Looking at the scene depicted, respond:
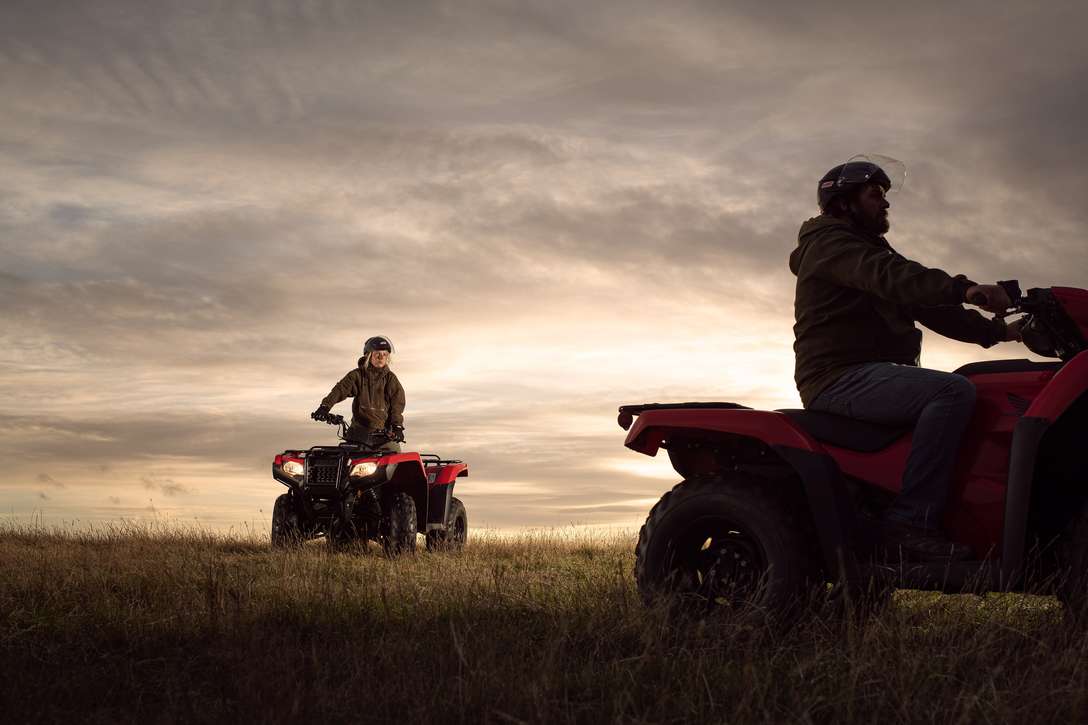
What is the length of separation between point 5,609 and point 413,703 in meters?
3.74

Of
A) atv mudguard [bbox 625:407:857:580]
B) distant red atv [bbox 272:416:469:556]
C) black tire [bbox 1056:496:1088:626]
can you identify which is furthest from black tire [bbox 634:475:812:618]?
distant red atv [bbox 272:416:469:556]

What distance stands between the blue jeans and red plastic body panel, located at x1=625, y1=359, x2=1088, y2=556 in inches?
4.5

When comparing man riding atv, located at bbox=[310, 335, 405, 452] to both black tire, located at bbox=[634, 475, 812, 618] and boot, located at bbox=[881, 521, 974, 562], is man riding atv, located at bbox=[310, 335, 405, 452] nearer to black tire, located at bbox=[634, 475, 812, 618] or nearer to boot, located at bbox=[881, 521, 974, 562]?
black tire, located at bbox=[634, 475, 812, 618]

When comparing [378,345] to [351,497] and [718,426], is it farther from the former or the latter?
[718,426]

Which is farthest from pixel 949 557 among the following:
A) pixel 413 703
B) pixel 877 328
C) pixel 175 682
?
pixel 175 682

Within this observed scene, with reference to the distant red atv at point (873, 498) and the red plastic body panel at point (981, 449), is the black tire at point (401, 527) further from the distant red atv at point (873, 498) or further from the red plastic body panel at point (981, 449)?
the red plastic body panel at point (981, 449)

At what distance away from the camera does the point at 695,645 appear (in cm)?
503

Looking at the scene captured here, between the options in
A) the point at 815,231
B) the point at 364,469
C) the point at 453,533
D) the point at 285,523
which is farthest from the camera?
the point at 453,533

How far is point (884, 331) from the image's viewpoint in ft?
18.5

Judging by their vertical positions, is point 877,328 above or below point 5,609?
above

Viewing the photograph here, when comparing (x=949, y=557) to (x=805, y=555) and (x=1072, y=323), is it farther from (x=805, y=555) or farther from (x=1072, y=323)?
(x=1072, y=323)

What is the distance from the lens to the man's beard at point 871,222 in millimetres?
5946

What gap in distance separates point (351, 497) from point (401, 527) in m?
0.73

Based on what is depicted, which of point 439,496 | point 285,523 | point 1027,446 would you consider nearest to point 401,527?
point 439,496
